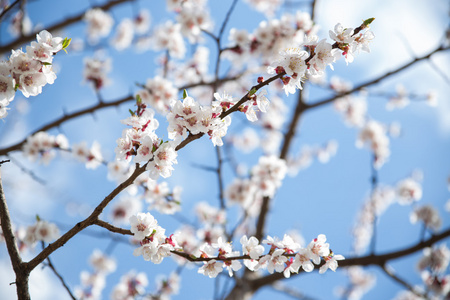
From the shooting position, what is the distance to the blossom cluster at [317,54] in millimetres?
1496

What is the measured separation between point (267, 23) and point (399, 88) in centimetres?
405

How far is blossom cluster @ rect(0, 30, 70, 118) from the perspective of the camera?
1.47 m

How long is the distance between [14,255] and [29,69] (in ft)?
3.02

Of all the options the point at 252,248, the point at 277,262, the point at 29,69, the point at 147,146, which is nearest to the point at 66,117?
the point at 29,69

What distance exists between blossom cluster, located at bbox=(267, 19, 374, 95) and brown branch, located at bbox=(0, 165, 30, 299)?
1.49m

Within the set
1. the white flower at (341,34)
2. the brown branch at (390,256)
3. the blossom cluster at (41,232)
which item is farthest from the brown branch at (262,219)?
the white flower at (341,34)

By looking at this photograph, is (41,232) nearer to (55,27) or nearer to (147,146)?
(147,146)

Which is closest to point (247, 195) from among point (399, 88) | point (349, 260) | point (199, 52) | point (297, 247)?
point (349, 260)

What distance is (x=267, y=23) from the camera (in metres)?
3.72

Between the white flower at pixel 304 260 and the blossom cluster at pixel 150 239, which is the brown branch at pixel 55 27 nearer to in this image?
the blossom cluster at pixel 150 239

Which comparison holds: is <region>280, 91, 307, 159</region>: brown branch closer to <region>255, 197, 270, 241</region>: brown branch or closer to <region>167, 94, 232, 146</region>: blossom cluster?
<region>255, 197, 270, 241</region>: brown branch

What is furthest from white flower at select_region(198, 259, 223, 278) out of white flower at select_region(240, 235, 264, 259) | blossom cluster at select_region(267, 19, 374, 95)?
blossom cluster at select_region(267, 19, 374, 95)

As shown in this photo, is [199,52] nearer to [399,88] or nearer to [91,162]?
[91,162]

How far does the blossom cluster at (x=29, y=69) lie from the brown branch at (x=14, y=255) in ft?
1.52
